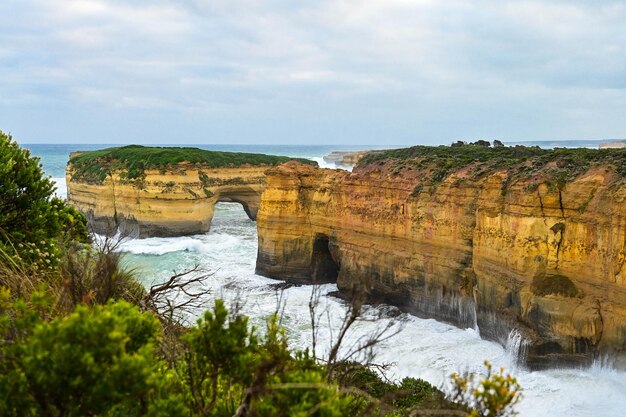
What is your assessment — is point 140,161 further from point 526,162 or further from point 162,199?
point 526,162

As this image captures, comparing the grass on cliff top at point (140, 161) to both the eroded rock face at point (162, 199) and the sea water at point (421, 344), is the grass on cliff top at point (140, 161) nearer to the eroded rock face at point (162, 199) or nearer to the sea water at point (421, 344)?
the eroded rock face at point (162, 199)

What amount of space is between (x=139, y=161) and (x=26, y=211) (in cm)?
2896

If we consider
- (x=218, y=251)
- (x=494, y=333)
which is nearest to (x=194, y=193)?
(x=218, y=251)

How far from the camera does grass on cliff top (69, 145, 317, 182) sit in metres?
39.0

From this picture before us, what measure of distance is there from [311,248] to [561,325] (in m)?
12.1

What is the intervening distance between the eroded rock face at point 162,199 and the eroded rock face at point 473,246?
1385 centimetres

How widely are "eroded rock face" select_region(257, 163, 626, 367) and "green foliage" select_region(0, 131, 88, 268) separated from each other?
6335 mm

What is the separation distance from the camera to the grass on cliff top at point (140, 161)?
1534 inches

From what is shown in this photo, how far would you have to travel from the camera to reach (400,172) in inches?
841

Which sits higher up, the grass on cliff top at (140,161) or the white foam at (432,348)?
the grass on cliff top at (140,161)

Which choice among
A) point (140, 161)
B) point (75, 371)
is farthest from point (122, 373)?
point (140, 161)

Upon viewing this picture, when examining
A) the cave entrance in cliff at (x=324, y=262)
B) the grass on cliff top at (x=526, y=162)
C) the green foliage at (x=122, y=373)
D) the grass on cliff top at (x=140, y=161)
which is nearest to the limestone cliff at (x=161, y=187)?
the grass on cliff top at (x=140, y=161)

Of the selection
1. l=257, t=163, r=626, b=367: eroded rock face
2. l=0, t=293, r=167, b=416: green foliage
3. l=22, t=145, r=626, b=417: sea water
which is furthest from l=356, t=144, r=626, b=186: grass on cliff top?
l=0, t=293, r=167, b=416: green foliage

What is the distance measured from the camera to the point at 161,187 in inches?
1483
